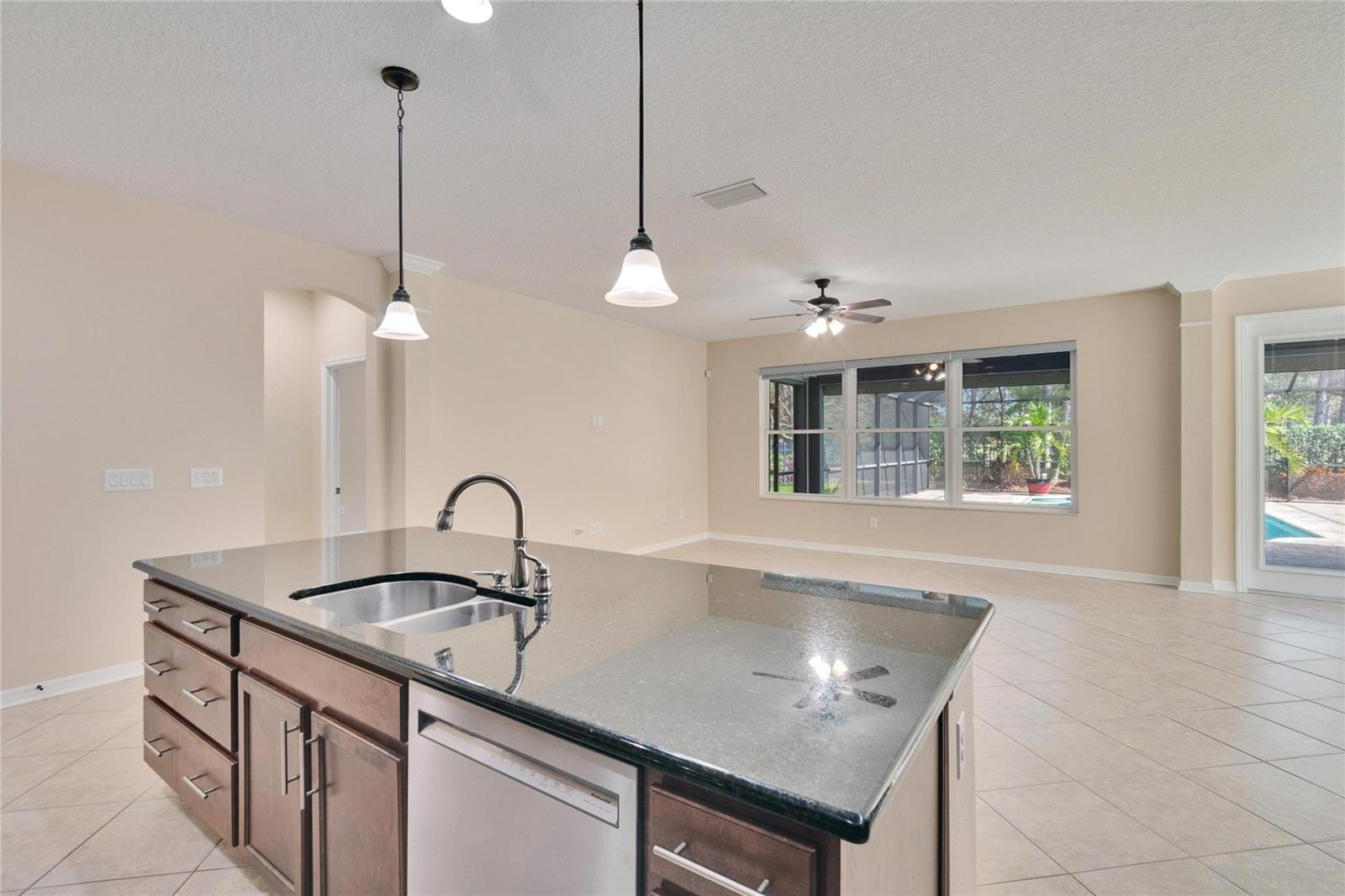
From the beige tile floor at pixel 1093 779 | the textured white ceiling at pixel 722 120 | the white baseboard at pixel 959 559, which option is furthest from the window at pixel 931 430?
the beige tile floor at pixel 1093 779

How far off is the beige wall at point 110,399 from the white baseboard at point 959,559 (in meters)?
5.34

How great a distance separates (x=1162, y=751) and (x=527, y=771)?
2799mm

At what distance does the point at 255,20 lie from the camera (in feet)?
6.38

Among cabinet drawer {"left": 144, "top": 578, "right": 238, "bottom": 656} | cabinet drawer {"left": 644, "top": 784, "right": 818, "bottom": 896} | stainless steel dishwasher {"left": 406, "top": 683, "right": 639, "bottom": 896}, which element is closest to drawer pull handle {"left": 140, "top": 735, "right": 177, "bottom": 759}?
cabinet drawer {"left": 144, "top": 578, "right": 238, "bottom": 656}

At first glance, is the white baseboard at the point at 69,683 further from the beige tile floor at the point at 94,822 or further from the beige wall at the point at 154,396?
the beige tile floor at the point at 94,822

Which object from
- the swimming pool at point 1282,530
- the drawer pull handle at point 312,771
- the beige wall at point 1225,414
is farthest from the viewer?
the beige wall at point 1225,414

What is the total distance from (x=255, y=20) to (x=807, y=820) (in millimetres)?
2637

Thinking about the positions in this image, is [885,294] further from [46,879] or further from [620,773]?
[46,879]

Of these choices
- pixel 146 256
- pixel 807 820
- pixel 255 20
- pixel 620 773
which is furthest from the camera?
pixel 146 256

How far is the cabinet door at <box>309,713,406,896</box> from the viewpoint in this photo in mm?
1240

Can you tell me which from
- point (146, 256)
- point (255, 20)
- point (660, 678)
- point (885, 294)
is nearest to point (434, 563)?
point (660, 678)

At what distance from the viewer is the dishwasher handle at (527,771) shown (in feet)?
3.05

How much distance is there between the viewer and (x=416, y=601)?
1.90 metres

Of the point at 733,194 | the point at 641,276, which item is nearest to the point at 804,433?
the point at 733,194
